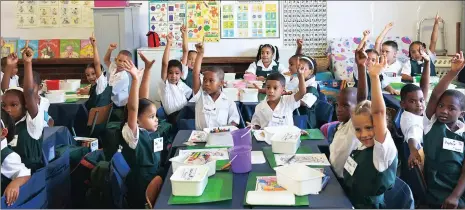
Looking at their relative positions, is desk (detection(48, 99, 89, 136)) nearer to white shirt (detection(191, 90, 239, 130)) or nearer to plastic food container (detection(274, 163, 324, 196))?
white shirt (detection(191, 90, 239, 130))

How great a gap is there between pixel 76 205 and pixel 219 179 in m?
1.20

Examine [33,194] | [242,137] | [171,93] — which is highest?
[171,93]

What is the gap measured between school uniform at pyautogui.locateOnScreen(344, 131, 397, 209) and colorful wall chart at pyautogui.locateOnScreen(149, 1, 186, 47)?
5.30 m

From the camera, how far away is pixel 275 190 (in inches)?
74.0

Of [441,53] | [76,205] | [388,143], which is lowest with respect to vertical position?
[76,205]

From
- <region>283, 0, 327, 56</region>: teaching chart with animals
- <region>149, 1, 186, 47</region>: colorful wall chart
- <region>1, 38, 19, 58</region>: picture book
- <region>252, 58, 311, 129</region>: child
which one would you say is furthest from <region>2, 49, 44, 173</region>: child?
<region>283, 0, 327, 56</region>: teaching chart with animals

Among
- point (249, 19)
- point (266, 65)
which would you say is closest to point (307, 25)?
point (249, 19)

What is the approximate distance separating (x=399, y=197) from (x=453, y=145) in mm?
548

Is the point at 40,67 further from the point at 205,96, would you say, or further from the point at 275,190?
the point at 275,190

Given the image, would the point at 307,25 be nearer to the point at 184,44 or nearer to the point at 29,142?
the point at 184,44

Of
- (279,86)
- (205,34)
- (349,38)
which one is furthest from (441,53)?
(279,86)

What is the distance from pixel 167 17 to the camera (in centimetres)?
704

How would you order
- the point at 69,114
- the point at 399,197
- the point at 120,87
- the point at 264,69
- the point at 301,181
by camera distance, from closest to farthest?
the point at 301,181 → the point at 399,197 → the point at 69,114 → the point at 120,87 → the point at 264,69

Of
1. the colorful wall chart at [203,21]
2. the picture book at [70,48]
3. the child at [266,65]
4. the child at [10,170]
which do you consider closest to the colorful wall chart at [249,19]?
the colorful wall chart at [203,21]
